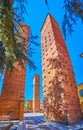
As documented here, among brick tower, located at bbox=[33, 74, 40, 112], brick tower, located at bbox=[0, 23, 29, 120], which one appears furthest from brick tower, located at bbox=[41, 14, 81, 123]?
brick tower, located at bbox=[33, 74, 40, 112]

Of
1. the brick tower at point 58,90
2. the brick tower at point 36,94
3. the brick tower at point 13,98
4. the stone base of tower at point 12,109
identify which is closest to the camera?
the brick tower at point 58,90

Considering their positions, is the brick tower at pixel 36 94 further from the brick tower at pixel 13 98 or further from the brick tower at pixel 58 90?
the brick tower at pixel 13 98

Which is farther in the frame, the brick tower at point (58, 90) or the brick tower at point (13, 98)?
the brick tower at point (13, 98)

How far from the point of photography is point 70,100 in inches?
410

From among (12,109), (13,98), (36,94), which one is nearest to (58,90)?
(13,98)

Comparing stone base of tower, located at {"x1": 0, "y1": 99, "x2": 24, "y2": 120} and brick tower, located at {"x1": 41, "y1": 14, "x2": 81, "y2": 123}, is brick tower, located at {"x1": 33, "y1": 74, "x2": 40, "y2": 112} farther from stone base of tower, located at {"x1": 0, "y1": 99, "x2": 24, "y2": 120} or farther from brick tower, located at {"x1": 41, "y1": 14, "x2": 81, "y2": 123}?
stone base of tower, located at {"x1": 0, "y1": 99, "x2": 24, "y2": 120}

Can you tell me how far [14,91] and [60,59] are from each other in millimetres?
5970

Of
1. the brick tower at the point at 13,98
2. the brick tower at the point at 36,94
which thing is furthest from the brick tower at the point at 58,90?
the brick tower at the point at 36,94

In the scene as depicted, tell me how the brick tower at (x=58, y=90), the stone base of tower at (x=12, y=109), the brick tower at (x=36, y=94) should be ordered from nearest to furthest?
the brick tower at (x=58, y=90), the stone base of tower at (x=12, y=109), the brick tower at (x=36, y=94)

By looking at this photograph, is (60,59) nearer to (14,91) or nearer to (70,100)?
(70,100)

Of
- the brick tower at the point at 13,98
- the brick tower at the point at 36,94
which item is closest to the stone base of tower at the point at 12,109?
the brick tower at the point at 13,98

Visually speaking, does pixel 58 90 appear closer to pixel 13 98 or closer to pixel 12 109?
pixel 13 98

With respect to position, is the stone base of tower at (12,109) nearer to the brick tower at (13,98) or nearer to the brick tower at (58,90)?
the brick tower at (13,98)

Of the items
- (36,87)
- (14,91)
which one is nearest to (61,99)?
(14,91)
